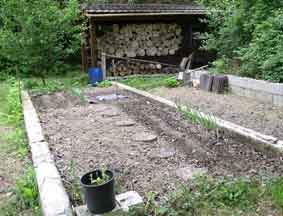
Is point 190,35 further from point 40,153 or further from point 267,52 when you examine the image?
point 40,153

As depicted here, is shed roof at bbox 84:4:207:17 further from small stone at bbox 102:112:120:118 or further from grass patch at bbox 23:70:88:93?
small stone at bbox 102:112:120:118

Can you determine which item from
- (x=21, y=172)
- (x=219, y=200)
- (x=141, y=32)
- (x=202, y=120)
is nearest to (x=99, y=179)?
(x=219, y=200)

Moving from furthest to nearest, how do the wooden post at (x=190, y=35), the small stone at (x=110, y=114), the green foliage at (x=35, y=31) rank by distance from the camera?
the wooden post at (x=190, y=35) < the green foliage at (x=35, y=31) < the small stone at (x=110, y=114)

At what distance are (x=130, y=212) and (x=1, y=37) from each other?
7241mm

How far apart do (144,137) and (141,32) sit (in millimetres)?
8190

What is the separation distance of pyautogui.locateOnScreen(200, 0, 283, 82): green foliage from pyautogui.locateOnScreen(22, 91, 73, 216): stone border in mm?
4057

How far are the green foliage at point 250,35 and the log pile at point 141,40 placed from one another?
9.84 ft

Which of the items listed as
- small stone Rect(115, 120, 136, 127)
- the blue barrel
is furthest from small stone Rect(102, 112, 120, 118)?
the blue barrel

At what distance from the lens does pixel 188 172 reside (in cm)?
268

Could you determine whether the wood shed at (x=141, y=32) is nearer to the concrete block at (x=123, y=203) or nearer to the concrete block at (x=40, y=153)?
the concrete block at (x=40, y=153)

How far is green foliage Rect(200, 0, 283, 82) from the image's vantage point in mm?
5648

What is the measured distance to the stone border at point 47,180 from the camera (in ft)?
6.66

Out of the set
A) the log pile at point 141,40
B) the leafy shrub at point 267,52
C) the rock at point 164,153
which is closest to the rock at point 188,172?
the rock at point 164,153

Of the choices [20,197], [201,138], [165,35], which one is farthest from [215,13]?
[20,197]
